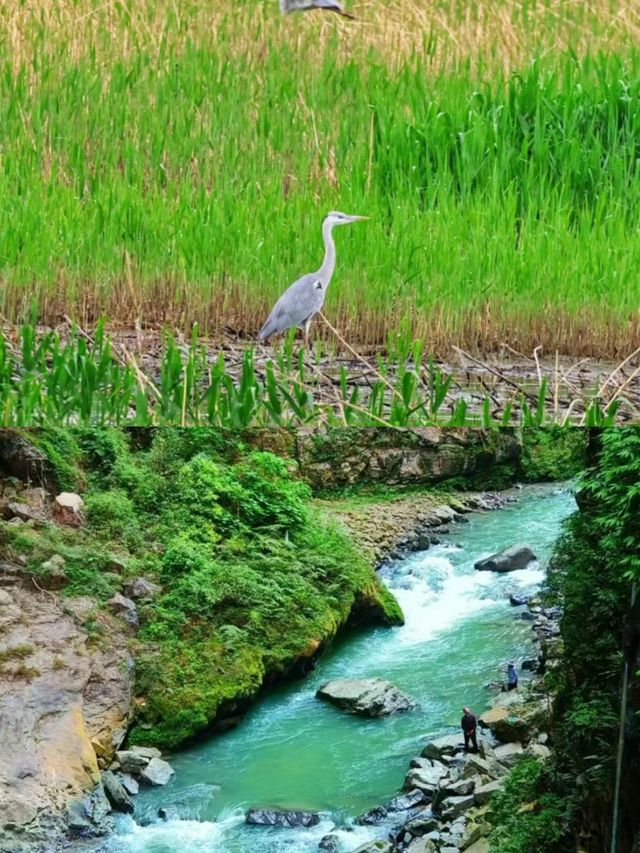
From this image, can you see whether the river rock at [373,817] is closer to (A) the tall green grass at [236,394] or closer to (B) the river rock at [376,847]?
(B) the river rock at [376,847]

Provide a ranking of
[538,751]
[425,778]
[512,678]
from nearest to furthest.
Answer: [512,678] → [425,778] → [538,751]

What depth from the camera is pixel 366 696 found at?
14.3ft

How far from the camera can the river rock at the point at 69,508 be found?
13.7 feet

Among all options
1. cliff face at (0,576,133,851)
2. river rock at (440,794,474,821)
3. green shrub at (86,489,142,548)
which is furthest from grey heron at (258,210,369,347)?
river rock at (440,794,474,821)

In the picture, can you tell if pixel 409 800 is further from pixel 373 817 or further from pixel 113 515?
pixel 113 515

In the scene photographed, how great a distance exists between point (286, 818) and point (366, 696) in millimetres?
431

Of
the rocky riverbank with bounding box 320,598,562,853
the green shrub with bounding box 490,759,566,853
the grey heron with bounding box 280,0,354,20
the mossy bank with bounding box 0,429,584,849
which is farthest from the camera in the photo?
the grey heron with bounding box 280,0,354,20

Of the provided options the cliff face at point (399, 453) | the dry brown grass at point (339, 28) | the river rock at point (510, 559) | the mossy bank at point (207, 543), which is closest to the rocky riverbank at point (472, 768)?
the river rock at point (510, 559)

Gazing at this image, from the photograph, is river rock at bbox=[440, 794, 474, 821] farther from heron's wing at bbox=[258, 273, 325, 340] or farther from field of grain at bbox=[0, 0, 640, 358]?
heron's wing at bbox=[258, 273, 325, 340]

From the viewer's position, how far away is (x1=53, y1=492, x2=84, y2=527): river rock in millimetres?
4184

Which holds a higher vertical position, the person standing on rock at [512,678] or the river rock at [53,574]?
the river rock at [53,574]

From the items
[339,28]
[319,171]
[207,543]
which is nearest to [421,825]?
[207,543]

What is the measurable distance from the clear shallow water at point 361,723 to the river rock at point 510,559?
0.14ft

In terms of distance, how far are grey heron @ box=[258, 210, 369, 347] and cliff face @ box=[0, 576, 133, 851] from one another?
1.12m
